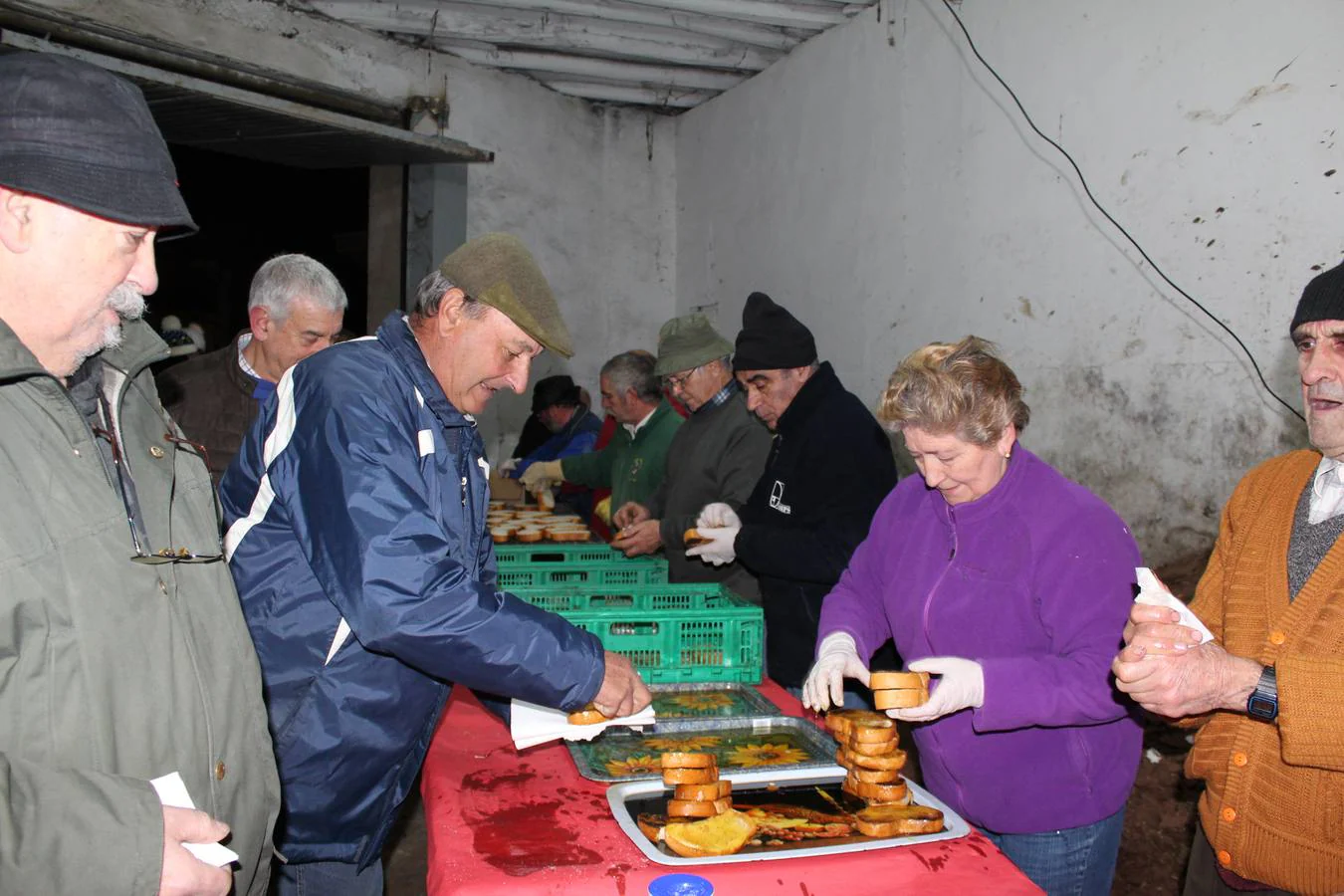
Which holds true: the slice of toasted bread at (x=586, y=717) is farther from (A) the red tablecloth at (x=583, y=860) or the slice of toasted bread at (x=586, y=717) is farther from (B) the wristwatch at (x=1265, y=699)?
(B) the wristwatch at (x=1265, y=699)

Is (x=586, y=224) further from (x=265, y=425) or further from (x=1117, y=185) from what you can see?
(x=265, y=425)

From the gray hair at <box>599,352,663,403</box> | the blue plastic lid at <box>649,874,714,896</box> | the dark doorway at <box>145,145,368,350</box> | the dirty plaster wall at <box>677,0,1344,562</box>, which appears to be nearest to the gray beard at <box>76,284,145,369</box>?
the blue plastic lid at <box>649,874,714,896</box>

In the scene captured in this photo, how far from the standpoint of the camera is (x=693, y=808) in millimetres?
1915

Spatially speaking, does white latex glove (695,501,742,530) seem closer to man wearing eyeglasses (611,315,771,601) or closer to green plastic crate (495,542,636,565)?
man wearing eyeglasses (611,315,771,601)

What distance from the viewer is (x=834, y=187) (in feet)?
22.6

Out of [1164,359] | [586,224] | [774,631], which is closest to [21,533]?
[774,631]

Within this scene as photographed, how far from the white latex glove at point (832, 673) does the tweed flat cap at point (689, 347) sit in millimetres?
2016

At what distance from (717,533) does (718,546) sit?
5 cm

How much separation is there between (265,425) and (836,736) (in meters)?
1.53

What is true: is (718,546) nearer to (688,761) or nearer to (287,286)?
(688,761)

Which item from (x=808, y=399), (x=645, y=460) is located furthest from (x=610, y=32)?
(x=808, y=399)

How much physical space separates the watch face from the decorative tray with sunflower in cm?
89

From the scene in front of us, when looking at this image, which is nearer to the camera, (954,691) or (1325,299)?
(1325,299)

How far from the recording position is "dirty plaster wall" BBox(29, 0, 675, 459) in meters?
6.64
